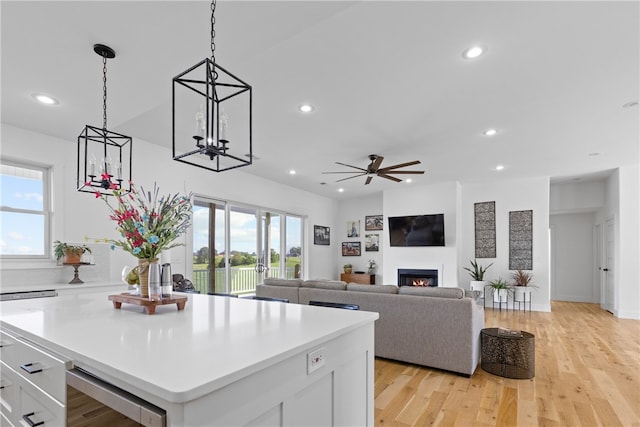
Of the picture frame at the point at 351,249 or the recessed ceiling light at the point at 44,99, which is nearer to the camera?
the recessed ceiling light at the point at 44,99

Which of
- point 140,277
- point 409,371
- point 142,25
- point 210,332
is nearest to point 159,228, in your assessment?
point 140,277

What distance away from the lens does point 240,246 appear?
6590 mm

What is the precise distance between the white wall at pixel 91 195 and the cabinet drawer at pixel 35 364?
2.76 meters

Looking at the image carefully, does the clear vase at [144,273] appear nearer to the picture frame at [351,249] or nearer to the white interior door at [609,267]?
the picture frame at [351,249]

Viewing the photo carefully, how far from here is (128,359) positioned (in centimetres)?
104

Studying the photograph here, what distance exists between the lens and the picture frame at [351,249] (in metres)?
9.34

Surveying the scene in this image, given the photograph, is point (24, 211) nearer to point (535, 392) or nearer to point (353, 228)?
point (535, 392)

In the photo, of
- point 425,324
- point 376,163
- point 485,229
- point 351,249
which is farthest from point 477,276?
point 425,324

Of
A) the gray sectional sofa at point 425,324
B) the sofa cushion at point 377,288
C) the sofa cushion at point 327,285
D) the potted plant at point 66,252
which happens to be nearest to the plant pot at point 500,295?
the gray sectional sofa at point 425,324

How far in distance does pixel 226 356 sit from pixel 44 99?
3.30m

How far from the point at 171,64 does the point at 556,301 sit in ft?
30.8

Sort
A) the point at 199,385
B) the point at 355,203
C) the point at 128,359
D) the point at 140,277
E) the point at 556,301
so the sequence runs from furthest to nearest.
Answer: the point at 355,203, the point at 556,301, the point at 140,277, the point at 128,359, the point at 199,385

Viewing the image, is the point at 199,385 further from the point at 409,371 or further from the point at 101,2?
the point at 409,371

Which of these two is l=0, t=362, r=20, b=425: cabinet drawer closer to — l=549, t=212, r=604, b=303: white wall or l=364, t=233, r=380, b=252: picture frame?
l=364, t=233, r=380, b=252: picture frame
